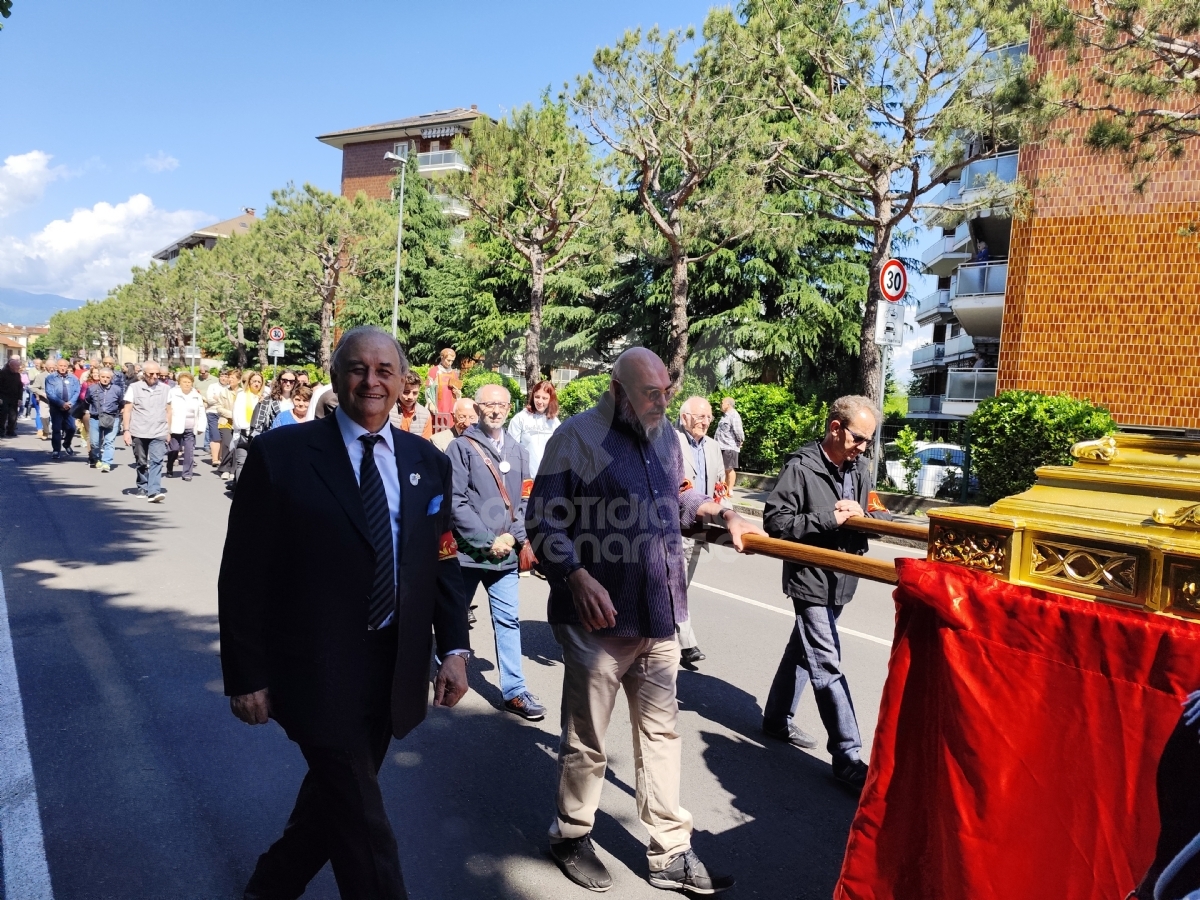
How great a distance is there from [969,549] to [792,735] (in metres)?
2.87

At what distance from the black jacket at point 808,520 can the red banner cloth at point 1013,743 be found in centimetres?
170

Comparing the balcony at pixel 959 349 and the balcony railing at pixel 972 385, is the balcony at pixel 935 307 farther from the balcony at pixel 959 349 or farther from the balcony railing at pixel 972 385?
the balcony railing at pixel 972 385

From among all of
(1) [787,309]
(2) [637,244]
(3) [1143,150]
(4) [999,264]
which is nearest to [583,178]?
(2) [637,244]

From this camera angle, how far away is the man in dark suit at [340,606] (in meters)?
2.46

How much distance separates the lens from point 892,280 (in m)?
11.4

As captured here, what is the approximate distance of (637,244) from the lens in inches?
→ 869

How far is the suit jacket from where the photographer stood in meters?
2.45

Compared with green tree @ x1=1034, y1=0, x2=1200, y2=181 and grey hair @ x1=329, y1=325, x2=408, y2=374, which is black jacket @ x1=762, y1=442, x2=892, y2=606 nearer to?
grey hair @ x1=329, y1=325, x2=408, y2=374

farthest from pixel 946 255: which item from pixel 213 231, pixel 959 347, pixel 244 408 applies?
pixel 213 231

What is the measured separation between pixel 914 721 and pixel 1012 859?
37 cm

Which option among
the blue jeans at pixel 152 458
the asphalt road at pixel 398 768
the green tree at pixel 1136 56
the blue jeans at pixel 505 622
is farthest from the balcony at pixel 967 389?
the blue jeans at pixel 505 622

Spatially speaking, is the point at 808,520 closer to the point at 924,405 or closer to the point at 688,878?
the point at 688,878

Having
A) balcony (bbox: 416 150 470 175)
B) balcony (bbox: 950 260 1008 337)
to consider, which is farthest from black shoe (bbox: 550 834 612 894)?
balcony (bbox: 416 150 470 175)

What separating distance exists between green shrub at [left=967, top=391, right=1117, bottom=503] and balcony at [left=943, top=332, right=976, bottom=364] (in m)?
20.2
